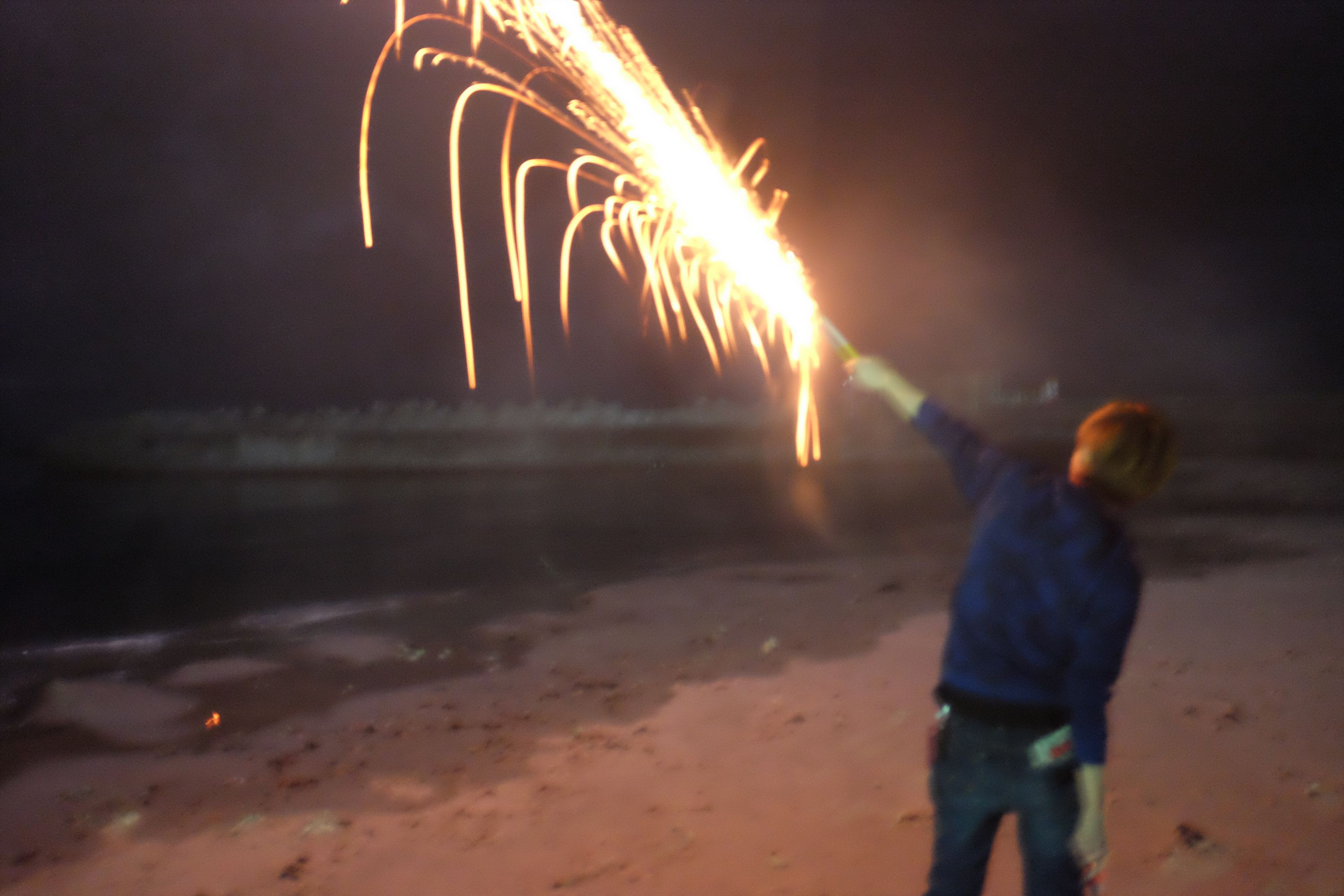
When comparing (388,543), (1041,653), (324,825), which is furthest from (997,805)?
(388,543)

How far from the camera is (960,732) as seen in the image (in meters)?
2.11

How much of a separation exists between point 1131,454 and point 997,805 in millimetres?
868

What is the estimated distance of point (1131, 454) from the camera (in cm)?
197

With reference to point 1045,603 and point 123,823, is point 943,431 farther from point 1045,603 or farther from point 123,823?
point 123,823

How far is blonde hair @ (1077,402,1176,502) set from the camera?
1.97 meters

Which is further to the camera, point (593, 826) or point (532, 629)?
point (532, 629)

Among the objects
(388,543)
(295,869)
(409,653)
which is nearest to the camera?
(295,869)

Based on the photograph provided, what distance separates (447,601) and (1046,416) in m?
43.4

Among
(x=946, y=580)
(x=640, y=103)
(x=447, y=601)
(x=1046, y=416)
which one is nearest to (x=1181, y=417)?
(x=1046, y=416)

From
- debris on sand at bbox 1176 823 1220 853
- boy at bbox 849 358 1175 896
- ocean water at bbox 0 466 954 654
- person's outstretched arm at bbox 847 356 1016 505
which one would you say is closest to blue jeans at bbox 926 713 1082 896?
boy at bbox 849 358 1175 896

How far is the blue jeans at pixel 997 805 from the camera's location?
2049 mm

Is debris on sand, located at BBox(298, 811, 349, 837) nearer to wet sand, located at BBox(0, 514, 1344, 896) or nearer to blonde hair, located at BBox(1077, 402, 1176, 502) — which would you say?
wet sand, located at BBox(0, 514, 1344, 896)

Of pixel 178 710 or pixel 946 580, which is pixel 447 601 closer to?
pixel 178 710

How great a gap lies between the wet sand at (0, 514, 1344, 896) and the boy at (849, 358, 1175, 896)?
1518mm
